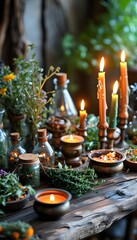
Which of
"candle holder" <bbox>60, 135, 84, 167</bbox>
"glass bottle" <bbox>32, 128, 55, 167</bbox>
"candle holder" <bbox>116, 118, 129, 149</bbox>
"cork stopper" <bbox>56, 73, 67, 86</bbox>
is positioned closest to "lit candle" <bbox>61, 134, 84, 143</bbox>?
"candle holder" <bbox>60, 135, 84, 167</bbox>

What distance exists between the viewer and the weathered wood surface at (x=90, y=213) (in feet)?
4.42

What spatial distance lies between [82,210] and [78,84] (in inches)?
106

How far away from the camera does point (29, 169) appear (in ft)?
5.15

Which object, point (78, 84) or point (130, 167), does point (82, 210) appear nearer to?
point (130, 167)

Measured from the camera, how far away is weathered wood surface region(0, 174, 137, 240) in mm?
1346

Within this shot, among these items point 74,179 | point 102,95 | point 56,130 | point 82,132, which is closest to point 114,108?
point 102,95

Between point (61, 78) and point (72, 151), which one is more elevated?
point (61, 78)

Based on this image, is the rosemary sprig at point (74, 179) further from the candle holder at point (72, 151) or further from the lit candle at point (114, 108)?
the lit candle at point (114, 108)

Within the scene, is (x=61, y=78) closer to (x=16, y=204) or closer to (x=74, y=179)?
(x=74, y=179)

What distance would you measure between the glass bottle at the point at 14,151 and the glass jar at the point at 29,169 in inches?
2.9

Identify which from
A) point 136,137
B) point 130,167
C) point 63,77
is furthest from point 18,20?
point 130,167

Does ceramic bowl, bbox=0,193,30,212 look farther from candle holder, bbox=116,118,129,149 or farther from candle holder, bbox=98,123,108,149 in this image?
candle holder, bbox=116,118,129,149

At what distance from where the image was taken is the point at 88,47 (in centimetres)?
376

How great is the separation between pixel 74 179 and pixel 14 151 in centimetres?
28
